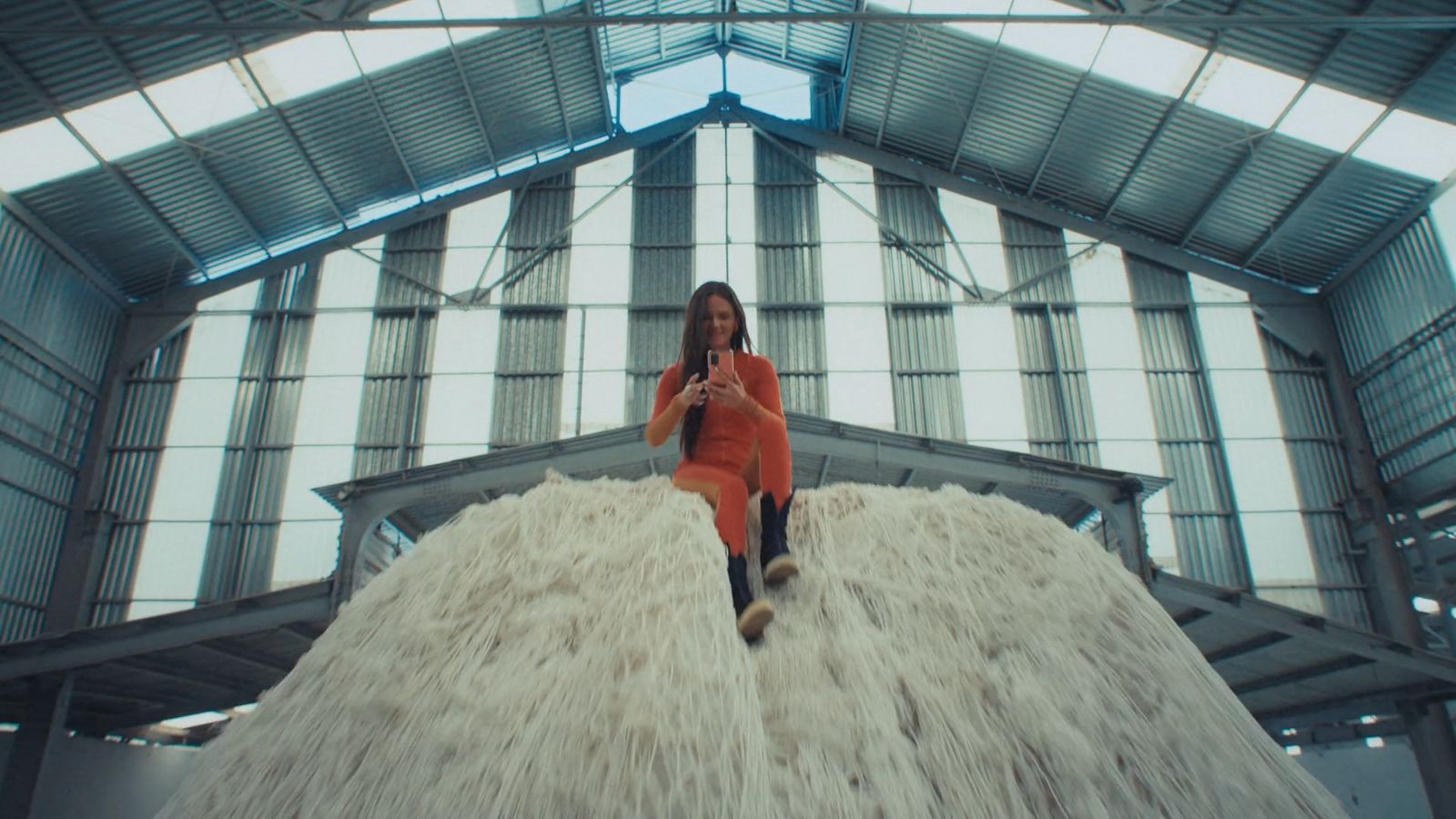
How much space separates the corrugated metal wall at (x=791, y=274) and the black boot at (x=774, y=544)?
46.9ft

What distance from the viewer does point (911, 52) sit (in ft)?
54.8

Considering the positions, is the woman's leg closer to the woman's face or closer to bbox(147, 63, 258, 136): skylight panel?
the woman's face

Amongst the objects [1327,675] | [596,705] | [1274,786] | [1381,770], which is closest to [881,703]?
[596,705]

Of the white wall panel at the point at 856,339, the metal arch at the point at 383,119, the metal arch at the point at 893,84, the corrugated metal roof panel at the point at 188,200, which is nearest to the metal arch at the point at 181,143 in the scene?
the corrugated metal roof panel at the point at 188,200

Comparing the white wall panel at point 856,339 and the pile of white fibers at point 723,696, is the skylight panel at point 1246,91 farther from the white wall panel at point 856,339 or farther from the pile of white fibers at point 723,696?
the pile of white fibers at point 723,696

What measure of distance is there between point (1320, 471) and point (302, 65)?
20208 millimetres

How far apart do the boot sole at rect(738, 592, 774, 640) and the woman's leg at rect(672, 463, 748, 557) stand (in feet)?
0.67

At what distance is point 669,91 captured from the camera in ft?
64.1

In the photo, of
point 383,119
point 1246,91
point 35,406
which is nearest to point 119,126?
point 383,119

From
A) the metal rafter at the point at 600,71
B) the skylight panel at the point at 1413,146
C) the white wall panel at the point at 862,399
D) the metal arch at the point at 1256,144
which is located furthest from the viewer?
the white wall panel at the point at 862,399

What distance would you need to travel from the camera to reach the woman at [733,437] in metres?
1.68

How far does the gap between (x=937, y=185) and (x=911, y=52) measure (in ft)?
10.2

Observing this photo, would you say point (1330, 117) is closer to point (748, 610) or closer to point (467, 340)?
point (467, 340)

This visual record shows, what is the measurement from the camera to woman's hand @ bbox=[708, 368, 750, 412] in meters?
2.12
